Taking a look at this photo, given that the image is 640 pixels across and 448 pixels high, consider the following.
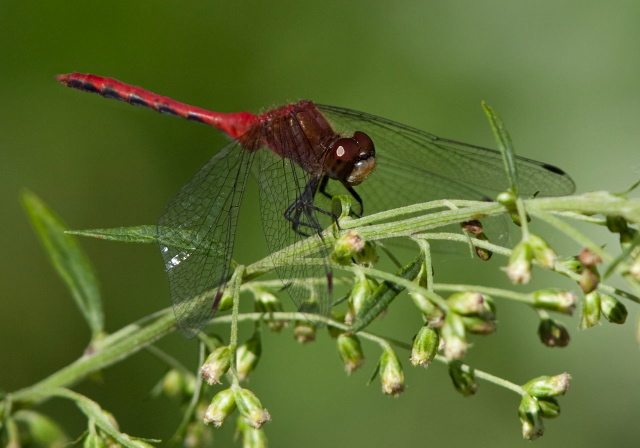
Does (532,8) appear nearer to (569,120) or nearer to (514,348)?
(569,120)

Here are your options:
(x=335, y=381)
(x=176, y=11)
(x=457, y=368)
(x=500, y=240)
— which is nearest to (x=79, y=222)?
(x=176, y=11)

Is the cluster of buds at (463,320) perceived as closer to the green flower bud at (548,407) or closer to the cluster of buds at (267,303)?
the green flower bud at (548,407)

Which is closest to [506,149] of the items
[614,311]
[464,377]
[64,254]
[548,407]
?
[614,311]

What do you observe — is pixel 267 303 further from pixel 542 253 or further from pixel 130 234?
pixel 542 253

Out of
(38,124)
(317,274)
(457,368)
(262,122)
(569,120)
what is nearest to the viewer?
(457,368)

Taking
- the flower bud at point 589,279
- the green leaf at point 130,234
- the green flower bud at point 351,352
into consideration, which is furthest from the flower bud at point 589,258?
the green leaf at point 130,234

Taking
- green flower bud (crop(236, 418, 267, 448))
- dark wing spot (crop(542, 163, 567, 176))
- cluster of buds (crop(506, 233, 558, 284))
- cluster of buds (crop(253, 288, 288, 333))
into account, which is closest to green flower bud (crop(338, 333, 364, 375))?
cluster of buds (crop(253, 288, 288, 333))

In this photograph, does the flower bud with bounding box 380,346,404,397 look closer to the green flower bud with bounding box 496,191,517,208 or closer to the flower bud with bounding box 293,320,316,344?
the flower bud with bounding box 293,320,316,344
